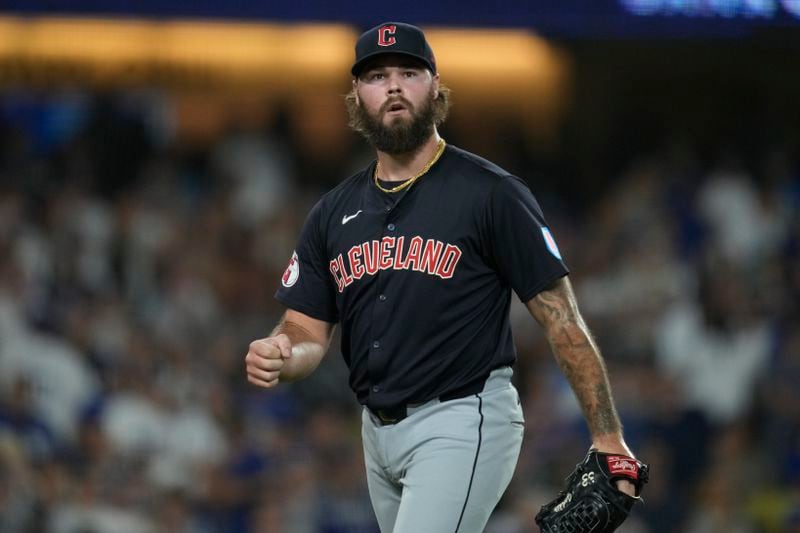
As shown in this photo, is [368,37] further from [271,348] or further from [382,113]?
[271,348]

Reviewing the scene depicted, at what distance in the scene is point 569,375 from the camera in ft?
10.5

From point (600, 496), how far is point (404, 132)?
3.61 ft

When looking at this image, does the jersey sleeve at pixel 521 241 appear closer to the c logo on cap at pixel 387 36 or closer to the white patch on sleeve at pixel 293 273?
the c logo on cap at pixel 387 36

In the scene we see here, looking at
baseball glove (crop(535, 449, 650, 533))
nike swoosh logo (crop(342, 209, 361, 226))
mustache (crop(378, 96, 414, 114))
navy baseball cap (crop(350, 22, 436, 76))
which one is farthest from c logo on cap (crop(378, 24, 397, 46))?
baseball glove (crop(535, 449, 650, 533))

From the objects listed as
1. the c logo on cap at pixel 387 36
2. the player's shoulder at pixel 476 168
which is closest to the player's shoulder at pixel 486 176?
the player's shoulder at pixel 476 168

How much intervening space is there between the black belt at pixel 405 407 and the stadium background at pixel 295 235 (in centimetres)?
366

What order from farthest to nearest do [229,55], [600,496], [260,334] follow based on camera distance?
[229,55] → [260,334] → [600,496]

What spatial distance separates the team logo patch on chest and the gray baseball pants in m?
0.33

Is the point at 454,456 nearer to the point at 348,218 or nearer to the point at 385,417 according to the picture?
the point at 385,417

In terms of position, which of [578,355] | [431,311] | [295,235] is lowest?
[578,355]

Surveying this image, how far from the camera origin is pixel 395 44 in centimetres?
343

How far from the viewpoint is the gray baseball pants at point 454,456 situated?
10.7ft

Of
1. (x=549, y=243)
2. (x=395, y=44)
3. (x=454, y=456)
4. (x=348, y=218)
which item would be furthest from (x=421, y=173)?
(x=454, y=456)

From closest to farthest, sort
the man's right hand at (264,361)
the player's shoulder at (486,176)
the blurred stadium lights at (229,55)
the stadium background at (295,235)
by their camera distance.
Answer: the man's right hand at (264,361) → the player's shoulder at (486,176) → the stadium background at (295,235) → the blurred stadium lights at (229,55)
